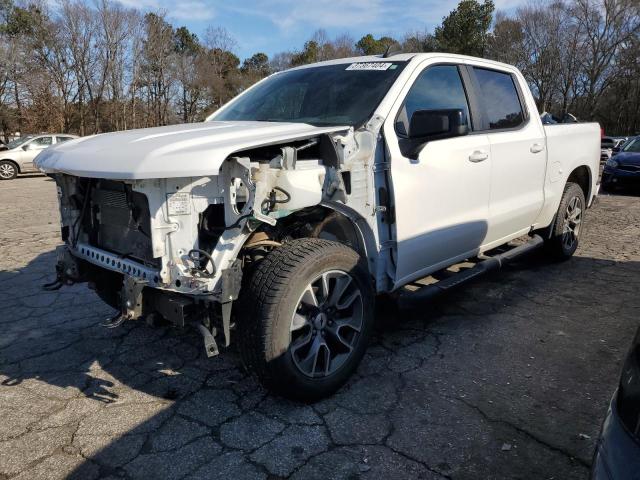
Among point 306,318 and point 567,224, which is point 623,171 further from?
point 306,318

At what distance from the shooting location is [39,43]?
30891 millimetres

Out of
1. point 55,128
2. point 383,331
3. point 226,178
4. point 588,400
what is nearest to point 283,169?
point 226,178

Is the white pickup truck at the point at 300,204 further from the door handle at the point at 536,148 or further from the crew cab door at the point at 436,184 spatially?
the door handle at the point at 536,148

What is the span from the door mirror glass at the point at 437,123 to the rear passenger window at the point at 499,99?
111 centimetres

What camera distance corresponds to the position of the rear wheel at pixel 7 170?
16547mm

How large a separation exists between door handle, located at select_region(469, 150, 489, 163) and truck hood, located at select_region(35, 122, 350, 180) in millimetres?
1197

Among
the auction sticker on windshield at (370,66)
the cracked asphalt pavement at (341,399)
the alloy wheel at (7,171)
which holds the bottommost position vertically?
the cracked asphalt pavement at (341,399)

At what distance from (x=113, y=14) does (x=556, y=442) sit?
117ft

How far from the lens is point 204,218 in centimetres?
251

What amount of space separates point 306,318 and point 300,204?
63cm

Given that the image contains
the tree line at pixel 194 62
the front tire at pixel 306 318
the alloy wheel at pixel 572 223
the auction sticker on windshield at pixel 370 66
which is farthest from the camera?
the tree line at pixel 194 62

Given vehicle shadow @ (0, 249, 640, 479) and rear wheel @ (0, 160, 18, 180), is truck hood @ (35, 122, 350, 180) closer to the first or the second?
vehicle shadow @ (0, 249, 640, 479)

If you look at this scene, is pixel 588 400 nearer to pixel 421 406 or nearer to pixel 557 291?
pixel 421 406

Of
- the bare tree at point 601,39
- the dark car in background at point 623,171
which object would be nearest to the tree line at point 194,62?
the bare tree at point 601,39
